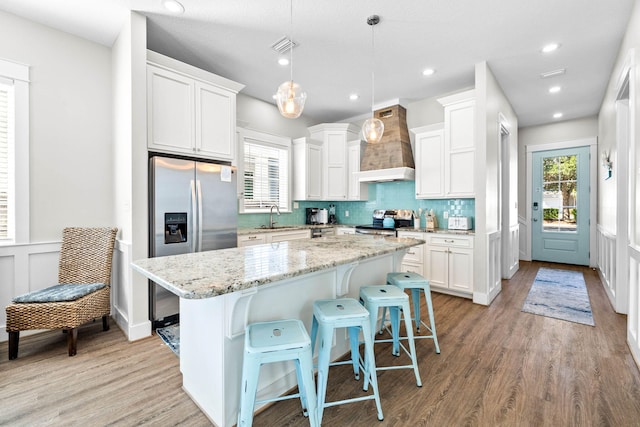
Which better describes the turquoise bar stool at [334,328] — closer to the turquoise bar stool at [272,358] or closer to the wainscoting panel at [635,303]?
the turquoise bar stool at [272,358]

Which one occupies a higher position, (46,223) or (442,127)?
(442,127)

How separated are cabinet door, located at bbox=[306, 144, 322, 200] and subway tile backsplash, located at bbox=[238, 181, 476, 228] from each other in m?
0.36

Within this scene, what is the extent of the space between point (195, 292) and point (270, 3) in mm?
2531

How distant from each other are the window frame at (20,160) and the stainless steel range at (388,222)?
4.04 metres

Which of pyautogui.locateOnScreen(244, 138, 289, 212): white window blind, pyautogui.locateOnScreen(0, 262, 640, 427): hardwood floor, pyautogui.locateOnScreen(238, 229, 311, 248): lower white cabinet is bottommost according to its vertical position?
pyautogui.locateOnScreen(0, 262, 640, 427): hardwood floor

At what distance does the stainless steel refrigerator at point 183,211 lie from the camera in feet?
9.24

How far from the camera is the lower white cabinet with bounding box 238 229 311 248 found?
12.7 feet

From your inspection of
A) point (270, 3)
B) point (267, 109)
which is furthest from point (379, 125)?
point (267, 109)

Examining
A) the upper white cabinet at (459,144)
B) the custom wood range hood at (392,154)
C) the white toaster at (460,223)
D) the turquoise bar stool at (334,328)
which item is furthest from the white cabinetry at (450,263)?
the turquoise bar stool at (334,328)

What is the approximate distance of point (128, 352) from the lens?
2.48m

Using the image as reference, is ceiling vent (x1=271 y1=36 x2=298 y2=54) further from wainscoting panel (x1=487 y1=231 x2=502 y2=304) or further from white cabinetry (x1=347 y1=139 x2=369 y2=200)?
wainscoting panel (x1=487 y1=231 x2=502 y2=304)

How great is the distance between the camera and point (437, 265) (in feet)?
13.5

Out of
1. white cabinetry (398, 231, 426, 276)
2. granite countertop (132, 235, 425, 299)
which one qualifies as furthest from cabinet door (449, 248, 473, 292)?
granite countertop (132, 235, 425, 299)

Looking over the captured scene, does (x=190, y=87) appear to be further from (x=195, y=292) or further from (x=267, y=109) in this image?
(x=195, y=292)
